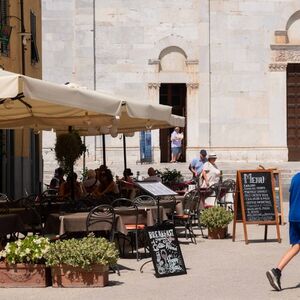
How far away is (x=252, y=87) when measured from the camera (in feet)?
111

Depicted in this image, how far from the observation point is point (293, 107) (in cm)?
3447

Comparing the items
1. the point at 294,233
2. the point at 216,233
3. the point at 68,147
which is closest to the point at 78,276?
the point at 294,233

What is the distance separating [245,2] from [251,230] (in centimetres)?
1724

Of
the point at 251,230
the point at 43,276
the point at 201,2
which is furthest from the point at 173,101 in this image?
the point at 43,276

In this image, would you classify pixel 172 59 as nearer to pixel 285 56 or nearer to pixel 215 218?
pixel 285 56

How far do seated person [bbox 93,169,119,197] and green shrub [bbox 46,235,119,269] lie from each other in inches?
240

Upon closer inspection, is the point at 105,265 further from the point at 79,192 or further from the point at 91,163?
the point at 91,163

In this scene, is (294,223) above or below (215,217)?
above

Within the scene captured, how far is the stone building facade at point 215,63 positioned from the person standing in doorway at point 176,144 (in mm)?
833

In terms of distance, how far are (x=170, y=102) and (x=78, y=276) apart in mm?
23812

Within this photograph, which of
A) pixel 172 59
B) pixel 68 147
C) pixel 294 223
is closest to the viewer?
pixel 294 223

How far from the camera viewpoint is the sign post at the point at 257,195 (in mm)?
15668

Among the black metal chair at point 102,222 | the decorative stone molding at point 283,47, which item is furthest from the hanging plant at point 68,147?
the decorative stone molding at point 283,47

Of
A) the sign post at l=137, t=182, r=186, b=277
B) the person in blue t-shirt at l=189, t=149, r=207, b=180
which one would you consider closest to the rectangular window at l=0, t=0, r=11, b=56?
the person in blue t-shirt at l=189, t=149, r=207, b=180
